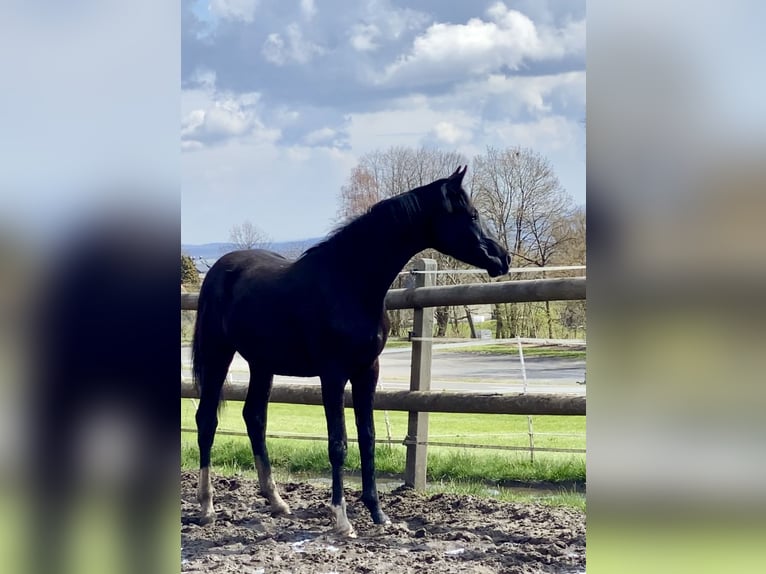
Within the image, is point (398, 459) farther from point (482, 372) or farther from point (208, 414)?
point (482, 372)

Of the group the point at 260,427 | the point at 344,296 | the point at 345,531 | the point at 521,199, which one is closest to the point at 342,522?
the point at 345,531

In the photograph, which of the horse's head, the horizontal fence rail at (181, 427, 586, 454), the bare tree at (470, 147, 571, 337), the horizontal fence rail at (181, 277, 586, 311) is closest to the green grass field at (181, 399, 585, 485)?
the horizontal fence rail at (181, 427, 586, 454)

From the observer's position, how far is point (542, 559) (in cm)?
320

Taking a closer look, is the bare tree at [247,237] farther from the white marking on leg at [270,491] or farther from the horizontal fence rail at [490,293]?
the white marking on leg at [270,491]

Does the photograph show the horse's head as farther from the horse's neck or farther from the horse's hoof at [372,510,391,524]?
the horse's hoof at [372,510,391,524]

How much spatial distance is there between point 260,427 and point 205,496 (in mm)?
447

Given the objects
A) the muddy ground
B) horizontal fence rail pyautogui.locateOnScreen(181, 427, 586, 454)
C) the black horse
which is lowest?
the muddy ground

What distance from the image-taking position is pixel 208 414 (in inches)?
155

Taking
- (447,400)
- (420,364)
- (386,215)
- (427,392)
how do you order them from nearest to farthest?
(386,215)
(447,400)
(427,392)
(420,364)

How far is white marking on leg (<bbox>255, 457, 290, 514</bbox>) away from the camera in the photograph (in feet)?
12.8

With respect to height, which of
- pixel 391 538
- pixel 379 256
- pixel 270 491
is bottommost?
pixel 391 538
